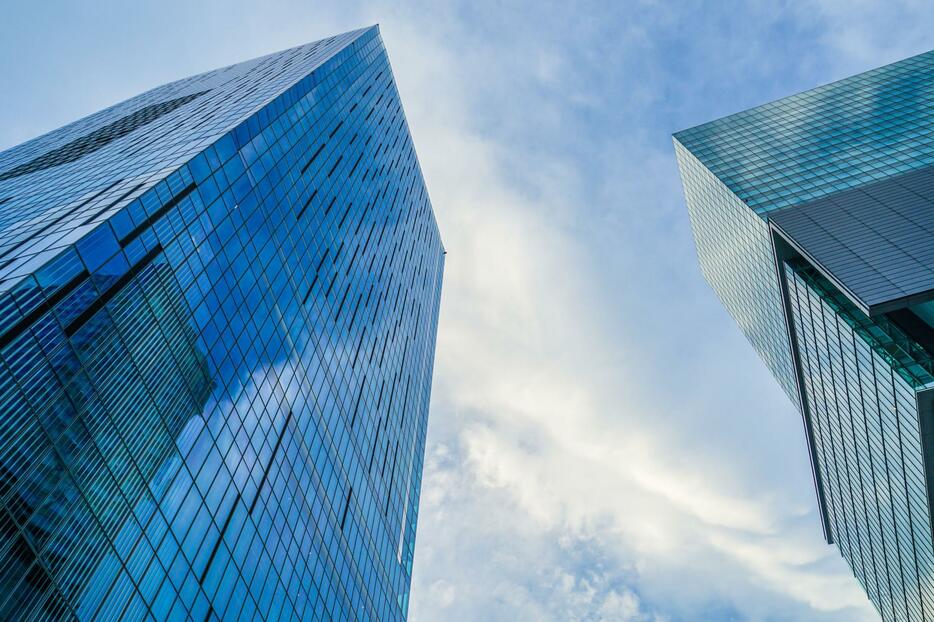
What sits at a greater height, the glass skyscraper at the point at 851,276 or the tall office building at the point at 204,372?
the tall office building at the point at 204,372

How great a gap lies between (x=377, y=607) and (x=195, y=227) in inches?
1497

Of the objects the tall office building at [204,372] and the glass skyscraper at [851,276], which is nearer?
the tall office building at [204,372]

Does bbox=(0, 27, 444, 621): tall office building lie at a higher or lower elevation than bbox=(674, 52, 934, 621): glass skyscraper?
higher

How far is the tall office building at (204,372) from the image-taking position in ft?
62.8

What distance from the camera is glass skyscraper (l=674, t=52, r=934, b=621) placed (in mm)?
35906

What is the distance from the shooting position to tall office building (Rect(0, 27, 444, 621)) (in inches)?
754

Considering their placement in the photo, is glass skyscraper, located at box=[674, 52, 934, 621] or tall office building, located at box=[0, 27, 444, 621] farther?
glass skyscraper, located at box=[674, 52, 934, 621]

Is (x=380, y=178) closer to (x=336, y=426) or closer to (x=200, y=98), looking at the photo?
(x=200, y=98)

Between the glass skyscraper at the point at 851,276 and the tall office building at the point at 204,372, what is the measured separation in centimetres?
4116

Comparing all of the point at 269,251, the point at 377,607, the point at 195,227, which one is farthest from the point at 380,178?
the point at 377,607

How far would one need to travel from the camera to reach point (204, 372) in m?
29.0

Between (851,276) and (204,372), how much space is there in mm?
43853

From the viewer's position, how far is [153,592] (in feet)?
72.7

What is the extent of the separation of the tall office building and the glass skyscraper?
135 ft
